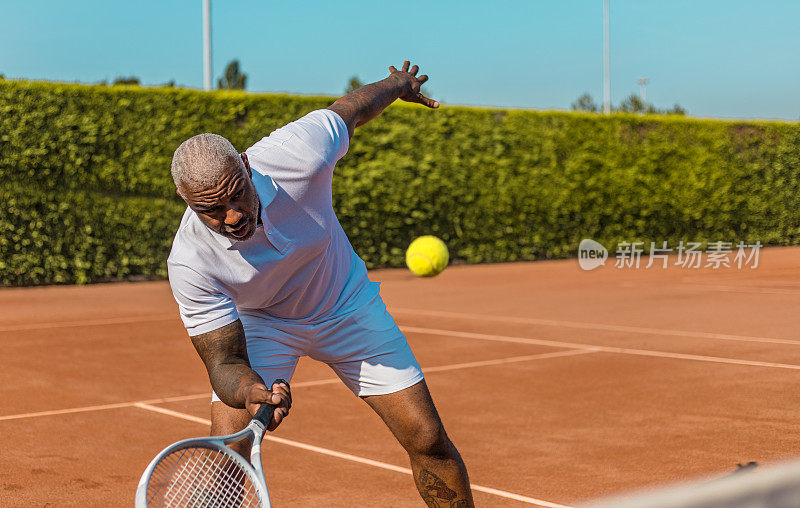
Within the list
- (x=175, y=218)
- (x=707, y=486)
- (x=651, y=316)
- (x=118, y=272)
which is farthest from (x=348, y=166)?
(x=707, y=486)

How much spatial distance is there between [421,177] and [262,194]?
13894 millimetres

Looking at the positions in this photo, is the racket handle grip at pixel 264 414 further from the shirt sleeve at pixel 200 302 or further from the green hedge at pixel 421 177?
the green hedge at pixel 421 177

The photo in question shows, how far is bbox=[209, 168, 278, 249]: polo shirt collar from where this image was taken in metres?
2.83

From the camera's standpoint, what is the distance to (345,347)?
328 cm

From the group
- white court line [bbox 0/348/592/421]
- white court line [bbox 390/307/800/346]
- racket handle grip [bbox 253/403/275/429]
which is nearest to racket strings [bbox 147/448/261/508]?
racket handle grip [bbox 253/403/275/429]

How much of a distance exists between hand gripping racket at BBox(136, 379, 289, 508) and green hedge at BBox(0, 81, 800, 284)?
11.6m

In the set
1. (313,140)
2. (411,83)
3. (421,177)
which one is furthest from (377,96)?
(421,177)

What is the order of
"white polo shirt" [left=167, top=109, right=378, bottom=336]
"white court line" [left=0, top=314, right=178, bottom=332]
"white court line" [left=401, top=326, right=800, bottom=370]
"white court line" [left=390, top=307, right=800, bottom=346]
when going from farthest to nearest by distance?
"white court line" [left=0, top=314, right=178, bottom=332] < "white court line" [left=390, top=307, right=800, bottom=346] < "white court line" [left=401, top=326, right=800, bottom=370] < "white polo shirt" [left=167, top=109, right=378, bottom=336]

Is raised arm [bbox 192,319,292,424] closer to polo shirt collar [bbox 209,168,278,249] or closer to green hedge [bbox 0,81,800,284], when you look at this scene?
polo shirt collar [bbox 209,168,278,249]

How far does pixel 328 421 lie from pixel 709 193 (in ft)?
54.6

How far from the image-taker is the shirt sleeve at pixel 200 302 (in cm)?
293

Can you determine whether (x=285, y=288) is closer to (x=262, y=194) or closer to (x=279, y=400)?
(x=262, y=194)

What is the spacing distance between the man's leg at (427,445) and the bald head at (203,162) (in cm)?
106

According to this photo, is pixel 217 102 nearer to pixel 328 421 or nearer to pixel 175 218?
pixel 175 218
